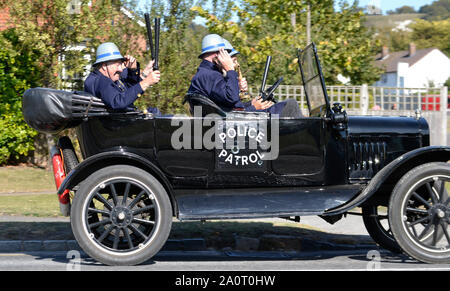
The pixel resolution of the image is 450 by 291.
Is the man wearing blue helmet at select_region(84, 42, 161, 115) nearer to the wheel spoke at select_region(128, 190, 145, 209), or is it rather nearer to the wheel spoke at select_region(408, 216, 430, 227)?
the wheel spoke at select_region(128, 190, 145, 209)

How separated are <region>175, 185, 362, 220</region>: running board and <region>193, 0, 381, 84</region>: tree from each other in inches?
348

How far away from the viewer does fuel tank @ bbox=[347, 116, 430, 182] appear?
5.78 meters

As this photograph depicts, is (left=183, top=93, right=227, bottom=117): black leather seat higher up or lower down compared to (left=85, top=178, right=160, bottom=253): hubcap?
higher up

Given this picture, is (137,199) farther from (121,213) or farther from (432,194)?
(432,194)

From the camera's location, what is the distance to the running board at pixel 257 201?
17.7ft

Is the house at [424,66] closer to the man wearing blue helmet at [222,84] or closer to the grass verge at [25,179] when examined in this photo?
the grass verge at [25,179]

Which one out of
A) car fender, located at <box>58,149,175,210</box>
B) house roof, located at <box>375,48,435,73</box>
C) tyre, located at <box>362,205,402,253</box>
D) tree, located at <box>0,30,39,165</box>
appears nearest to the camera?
car fender, located at <box>58,149,175,210</box>

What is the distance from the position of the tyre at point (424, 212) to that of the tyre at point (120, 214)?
1908 mm

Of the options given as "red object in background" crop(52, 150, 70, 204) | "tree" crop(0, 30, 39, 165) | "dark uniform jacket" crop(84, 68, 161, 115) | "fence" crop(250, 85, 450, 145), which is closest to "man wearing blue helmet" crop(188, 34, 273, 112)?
"dark uniform jacket" crop(84, 68, 161, 115)

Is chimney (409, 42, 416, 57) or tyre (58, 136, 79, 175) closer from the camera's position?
tyre (58, 136, 79, 175)

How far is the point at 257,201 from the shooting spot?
5520 millimetres

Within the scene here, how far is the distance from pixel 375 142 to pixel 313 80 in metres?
0.91

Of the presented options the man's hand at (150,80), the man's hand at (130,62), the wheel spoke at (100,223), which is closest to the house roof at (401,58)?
the man's hand at (130,62)
